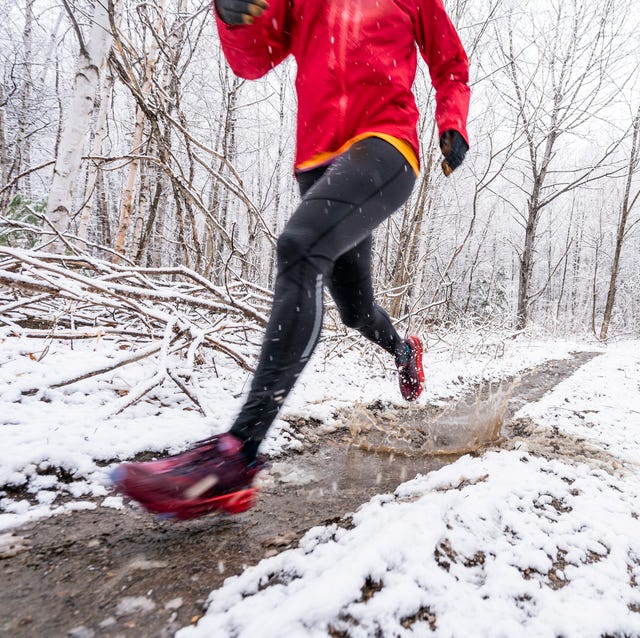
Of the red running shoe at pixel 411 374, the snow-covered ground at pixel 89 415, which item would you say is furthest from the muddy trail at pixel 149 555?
the red running shoe at pixel 411 374

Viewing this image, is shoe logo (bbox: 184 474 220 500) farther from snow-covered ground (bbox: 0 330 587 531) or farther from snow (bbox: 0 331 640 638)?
snow-covered ground (bbox: 0 330 587 531)

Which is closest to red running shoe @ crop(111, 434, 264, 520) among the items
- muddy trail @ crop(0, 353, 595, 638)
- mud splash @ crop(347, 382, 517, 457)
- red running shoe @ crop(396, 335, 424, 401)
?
muddy trail @ crop(0, 353, 595, 638)

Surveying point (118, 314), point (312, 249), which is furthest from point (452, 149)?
point (118, 314)

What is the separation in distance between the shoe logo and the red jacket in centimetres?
112

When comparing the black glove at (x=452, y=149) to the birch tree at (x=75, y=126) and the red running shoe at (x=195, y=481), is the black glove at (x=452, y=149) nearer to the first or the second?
the red running shoe at (x=195, y=481)

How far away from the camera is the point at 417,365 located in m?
2.51

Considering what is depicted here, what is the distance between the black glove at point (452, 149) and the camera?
1469 millimetres

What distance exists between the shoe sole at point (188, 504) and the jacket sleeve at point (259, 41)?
144 centimetres

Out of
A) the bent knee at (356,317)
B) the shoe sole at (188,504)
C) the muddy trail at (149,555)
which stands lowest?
the muddy trail at (149,555)

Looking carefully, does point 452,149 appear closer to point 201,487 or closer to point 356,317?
point 356,317

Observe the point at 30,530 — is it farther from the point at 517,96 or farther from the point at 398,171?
the point at 517,96

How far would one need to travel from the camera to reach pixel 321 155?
140 cm

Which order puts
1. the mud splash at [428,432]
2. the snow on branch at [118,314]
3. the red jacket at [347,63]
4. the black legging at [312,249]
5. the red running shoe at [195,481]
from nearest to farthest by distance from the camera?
the red running shoe at [195,481] < the black legging at [312,249] < the red jacket at [347,63] < the snow on branch at [118,314] < the mud splash at [428,432]

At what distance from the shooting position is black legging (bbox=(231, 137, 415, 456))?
103 cm
